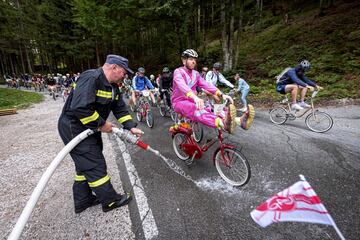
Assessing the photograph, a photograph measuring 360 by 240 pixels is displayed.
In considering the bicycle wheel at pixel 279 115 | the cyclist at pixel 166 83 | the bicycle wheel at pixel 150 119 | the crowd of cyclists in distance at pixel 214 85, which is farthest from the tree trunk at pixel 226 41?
the bicycle wheel at pixel 150 119

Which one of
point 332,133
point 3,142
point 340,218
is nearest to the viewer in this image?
point 340,218

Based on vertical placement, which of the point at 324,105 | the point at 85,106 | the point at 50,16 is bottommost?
the point at 324,105

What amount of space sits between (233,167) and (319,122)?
4505 millimetres

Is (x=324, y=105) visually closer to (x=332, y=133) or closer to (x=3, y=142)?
(x=332, y=133)

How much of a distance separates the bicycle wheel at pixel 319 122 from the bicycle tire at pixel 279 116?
0.82 m

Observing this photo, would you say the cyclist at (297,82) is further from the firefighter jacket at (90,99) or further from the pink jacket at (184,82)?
the firefighter jacket at (90,99)

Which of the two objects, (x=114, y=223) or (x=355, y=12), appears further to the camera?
(x=355, y=12)

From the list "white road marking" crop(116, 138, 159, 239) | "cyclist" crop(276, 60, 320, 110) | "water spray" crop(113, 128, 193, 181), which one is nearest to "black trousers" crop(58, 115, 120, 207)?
"water spray" crop(113, 128, 193, 181)

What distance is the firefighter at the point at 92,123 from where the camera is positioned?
7.86 ft

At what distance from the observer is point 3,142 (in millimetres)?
6449

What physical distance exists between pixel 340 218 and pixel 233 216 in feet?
4.51

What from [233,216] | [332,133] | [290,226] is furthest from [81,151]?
[332,133]

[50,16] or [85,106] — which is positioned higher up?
[50,16]

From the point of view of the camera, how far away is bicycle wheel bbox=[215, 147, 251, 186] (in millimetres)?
3125
